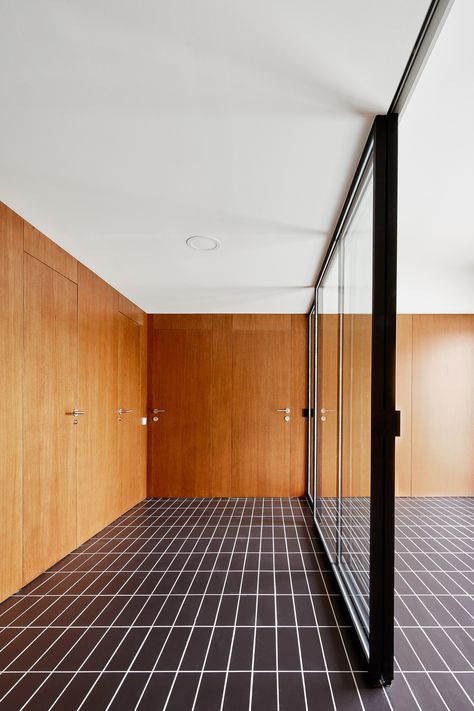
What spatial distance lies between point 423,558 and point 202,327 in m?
3.41

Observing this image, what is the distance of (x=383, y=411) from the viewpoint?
5.60ft

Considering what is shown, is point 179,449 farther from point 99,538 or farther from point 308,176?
point 308,176

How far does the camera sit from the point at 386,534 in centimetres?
167

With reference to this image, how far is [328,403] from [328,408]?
42mm

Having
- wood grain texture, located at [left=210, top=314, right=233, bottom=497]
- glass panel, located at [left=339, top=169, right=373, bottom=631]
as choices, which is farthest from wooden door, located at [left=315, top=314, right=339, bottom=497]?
wood grain texture, located at [left=210, top=314, right=233, bottom=497]

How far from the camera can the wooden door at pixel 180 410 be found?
17.1 feet

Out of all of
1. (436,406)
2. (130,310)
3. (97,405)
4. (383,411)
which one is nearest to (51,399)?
(97,405)

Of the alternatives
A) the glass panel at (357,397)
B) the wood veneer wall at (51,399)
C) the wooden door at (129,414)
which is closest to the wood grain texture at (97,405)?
the wood veneer wall at (51,399)

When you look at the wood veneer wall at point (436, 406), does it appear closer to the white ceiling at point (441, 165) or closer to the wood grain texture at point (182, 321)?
the white ceiling at point (441, 165)

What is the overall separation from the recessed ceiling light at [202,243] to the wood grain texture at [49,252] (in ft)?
3.10

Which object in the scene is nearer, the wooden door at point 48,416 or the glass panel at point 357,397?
the glass panel at point 357,397

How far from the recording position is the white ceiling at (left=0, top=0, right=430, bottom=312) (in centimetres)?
121

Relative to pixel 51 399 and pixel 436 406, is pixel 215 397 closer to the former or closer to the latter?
pixel 51 399

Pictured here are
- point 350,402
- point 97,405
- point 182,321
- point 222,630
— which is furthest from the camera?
point 182,321
